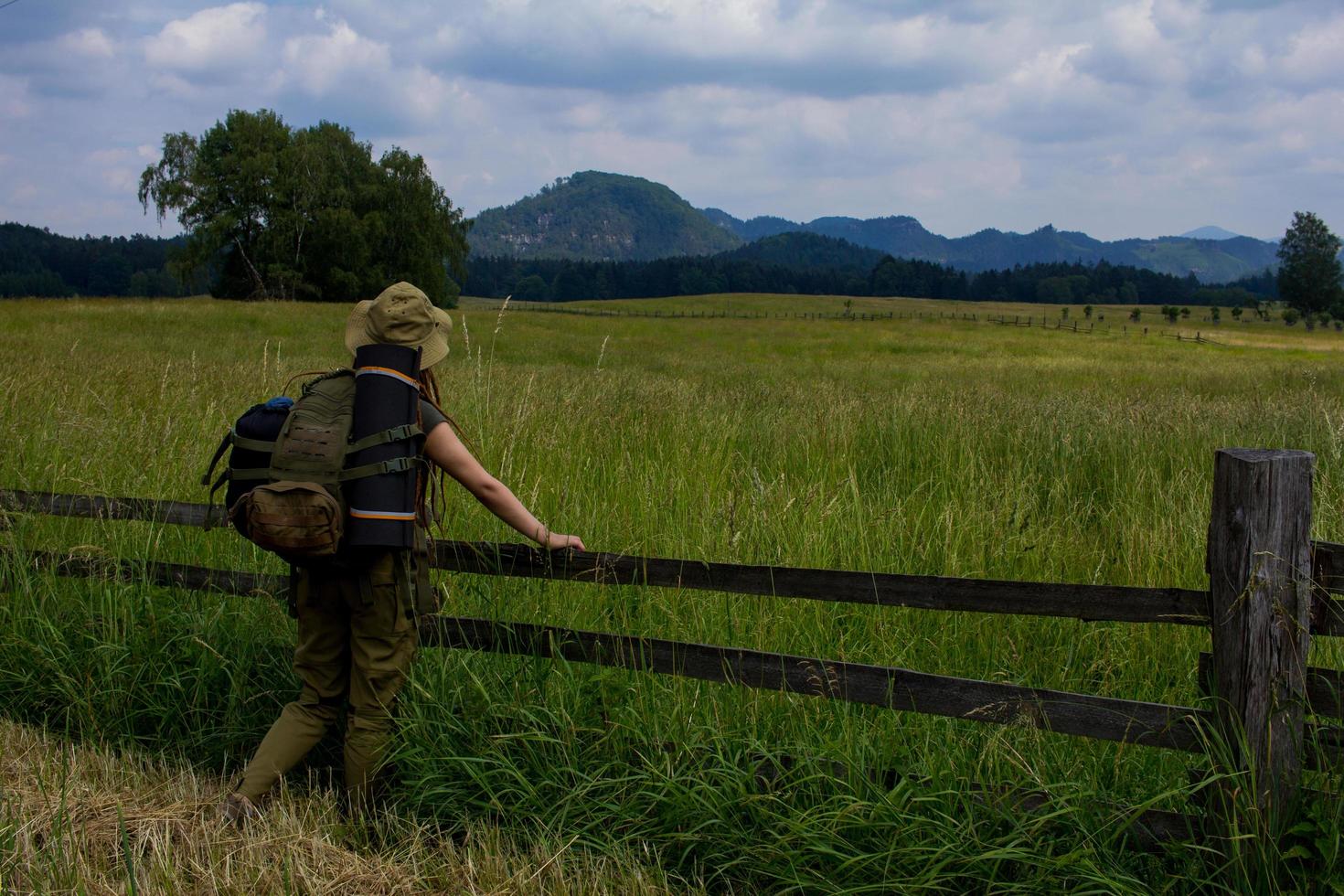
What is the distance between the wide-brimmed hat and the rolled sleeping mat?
3.2 inches

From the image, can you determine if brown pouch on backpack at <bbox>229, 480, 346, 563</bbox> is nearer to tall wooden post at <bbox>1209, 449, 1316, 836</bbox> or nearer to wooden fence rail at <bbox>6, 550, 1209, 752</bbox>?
wooden fence rail at <bbox>6, 550, 1209, 752</bbox>

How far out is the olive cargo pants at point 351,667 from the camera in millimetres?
3369

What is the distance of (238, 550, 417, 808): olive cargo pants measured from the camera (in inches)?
133

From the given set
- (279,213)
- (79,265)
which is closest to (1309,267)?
(279,213)

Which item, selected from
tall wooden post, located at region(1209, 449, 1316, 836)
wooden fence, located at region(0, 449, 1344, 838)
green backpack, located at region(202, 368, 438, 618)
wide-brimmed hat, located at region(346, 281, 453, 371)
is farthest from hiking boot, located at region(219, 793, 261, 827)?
tall wooden post, located at region(1209, 449, 1316, 836)

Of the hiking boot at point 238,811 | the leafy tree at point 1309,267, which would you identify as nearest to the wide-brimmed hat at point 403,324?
the hiking boot at point 238,811

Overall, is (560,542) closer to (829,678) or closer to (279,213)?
(829,678)

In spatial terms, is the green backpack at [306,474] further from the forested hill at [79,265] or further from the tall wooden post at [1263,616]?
the forested hill at [79,265]

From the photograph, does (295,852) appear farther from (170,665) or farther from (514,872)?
(170,665)

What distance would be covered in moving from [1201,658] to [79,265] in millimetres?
172990

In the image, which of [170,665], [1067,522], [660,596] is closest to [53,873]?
[170,665]

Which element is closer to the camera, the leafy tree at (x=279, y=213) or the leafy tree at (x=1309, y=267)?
the leafy tree at (x=279, y=213)

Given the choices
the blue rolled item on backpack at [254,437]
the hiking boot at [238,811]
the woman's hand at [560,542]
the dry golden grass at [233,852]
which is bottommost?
the dry golden grass at [233,852]

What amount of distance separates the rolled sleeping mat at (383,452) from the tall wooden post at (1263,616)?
265 cm
